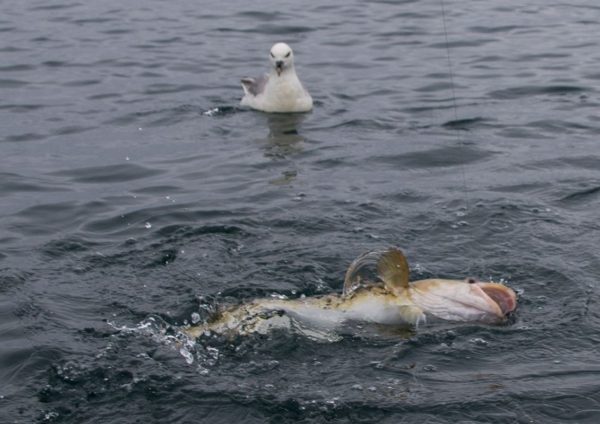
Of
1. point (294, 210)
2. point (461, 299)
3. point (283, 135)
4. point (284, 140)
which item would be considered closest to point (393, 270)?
point (461, 299)

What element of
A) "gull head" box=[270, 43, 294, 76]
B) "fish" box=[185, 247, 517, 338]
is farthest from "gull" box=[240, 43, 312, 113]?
"fish" box=[185, 247, 517, 338]

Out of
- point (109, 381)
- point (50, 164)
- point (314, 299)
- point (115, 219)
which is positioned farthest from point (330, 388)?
point (50, 164)

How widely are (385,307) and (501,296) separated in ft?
2.07

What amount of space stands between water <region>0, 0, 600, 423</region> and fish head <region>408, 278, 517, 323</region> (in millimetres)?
90

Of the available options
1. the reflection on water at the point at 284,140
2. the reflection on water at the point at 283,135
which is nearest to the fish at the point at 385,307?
the reflection on water at the point at 284,140

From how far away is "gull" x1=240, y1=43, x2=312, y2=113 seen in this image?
1188cm

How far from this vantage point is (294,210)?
850 cm

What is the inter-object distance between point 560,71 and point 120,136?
521 cm

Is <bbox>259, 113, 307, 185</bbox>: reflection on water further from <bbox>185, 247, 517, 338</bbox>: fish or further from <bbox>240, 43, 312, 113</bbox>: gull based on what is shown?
<bbox>185, 247, 517, 338</bbox>: fish

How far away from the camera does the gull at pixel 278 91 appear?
1188cm

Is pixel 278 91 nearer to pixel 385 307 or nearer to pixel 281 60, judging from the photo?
pixel 281 60

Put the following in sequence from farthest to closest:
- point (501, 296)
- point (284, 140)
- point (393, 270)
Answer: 1. point (284, 140)
2. point (501, 296)
3. point (393, 270)

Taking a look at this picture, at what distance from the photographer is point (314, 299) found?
6156 mm

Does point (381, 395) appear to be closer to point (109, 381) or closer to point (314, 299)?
point (314, 299)
